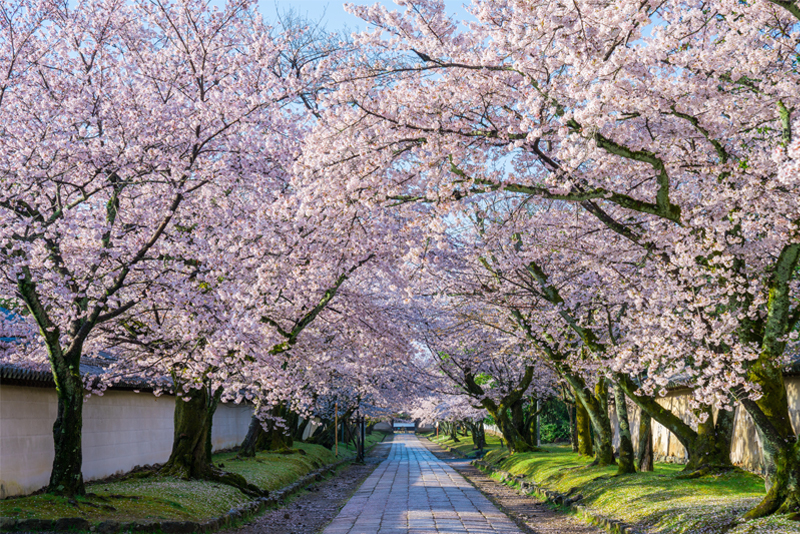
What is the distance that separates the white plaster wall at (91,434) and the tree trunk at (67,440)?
264 cm

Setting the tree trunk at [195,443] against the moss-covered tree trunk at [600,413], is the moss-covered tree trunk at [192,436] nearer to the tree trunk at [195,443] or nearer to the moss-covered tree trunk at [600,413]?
the tree trunk at [195,443]

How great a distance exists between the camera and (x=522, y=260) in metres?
13.3

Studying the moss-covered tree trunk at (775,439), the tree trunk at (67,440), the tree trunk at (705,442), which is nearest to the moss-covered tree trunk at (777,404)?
the moss-covered tree trunk at (775,439)

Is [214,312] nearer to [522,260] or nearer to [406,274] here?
[406,274]

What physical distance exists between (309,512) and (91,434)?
18.1 ft

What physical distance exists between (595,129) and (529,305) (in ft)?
36.5

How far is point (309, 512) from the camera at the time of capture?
14172mm

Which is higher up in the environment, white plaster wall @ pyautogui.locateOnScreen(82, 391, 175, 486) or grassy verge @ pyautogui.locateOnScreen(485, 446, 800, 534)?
white plaster wall @ pyautogui.locateOnScreen(82, 391, 175, 486)

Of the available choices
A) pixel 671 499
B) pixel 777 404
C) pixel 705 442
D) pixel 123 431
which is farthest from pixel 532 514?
pixel 123 431

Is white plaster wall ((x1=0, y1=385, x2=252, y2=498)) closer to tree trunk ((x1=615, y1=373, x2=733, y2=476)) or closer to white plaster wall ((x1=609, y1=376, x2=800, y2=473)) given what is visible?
tree trunk ((x1=615, y1=373, x2=733, y2=476))

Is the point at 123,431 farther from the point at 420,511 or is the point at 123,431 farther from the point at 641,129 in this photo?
the point at 641,129

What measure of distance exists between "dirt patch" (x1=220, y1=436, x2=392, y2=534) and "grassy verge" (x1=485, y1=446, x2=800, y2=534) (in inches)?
210

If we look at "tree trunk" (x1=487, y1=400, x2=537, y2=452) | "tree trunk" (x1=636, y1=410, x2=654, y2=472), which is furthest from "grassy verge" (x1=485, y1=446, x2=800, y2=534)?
"tree trunk" (x1=487, y1=400, x2=537, y2=452)

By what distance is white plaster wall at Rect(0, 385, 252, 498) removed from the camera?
11.6 metres
